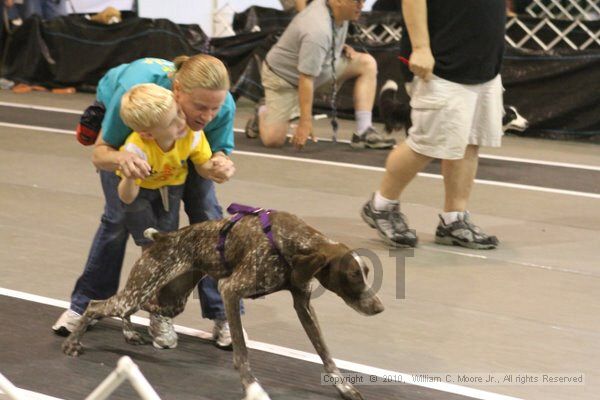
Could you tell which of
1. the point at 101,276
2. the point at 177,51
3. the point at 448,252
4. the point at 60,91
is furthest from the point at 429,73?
the point at 60,91

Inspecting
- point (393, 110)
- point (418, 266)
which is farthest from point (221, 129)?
point (393, 110)

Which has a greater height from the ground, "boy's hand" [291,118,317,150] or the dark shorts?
the dark shorts

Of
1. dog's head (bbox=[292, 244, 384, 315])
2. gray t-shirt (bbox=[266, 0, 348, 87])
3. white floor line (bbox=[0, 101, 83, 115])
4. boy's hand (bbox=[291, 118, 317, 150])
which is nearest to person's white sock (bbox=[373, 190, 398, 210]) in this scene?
dog's head (bbox=[292, 244, 384, 315])

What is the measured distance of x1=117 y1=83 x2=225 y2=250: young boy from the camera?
3068mm

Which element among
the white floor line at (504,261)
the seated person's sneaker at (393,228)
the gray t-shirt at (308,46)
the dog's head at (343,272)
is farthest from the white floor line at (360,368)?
the gray t-shirt at (308,46)

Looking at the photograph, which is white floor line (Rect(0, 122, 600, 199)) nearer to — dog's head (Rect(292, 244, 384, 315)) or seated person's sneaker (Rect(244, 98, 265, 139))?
seated person's sneaker (Rect(244, 98, 265, 139))

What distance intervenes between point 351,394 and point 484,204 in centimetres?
314

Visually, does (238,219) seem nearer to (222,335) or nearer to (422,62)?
(222,335)

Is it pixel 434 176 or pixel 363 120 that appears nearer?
pixel 434 176

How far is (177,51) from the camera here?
413 inches

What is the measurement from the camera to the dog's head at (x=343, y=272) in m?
2.85

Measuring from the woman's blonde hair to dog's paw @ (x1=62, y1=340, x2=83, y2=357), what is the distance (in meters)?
1.05

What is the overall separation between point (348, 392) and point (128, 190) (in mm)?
1002

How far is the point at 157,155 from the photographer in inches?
129
